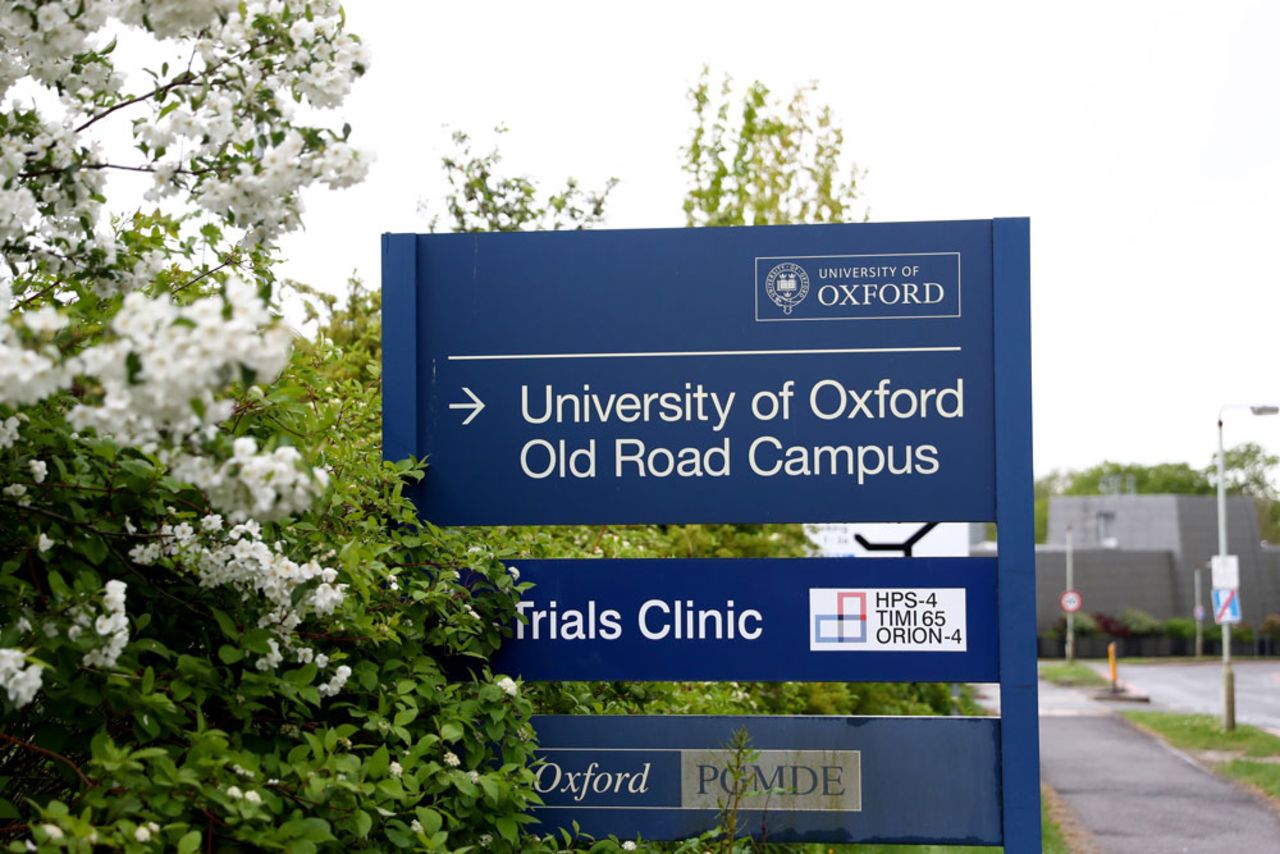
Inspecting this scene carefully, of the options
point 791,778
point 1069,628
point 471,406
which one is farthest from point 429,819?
point 1069,628

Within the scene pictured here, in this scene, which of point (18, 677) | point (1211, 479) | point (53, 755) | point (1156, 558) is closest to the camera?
point (18, 677)

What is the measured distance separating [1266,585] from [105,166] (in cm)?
7227

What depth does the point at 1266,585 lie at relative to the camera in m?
67.0

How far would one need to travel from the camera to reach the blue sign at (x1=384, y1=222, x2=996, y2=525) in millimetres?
4113

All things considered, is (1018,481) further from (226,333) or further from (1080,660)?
(1080,660)

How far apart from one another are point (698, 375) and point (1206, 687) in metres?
35.9

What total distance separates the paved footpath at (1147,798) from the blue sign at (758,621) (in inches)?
331

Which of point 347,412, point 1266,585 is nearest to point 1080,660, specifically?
point 1266,585

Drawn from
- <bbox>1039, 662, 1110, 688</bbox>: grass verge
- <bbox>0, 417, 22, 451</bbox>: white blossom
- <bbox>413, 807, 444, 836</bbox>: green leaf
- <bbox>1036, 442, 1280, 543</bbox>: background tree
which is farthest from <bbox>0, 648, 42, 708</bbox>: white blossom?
<bbox>1036, 442, 1280, 543</bbox>: background tree

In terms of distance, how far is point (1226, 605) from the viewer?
74.7 ft

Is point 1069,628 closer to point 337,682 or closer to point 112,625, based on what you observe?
point 337,682

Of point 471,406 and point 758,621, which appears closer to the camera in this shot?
point 758,621

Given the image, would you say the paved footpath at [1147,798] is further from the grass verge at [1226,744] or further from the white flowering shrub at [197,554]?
the white flowering shrub at [197,554]

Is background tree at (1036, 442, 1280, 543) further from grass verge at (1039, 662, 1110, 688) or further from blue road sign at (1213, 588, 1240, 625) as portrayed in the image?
blue road sign at (1213, 588, 1240, 625)
